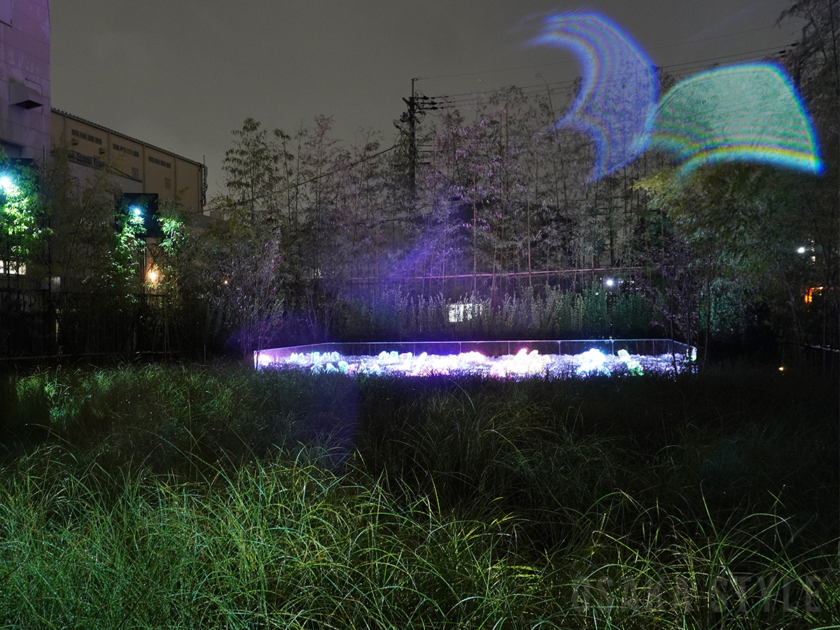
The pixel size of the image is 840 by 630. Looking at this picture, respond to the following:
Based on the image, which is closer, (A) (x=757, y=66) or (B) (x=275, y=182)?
(A) (x=757, y=66)

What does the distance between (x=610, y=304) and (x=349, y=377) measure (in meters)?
5.65

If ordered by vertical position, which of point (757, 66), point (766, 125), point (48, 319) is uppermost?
point (757, 66)

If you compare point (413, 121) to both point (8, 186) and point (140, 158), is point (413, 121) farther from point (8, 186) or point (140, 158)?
point (140, 158)

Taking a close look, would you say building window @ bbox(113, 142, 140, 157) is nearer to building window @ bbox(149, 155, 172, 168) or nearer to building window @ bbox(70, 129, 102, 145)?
building window @ bbox(70, 129, 102, 145)

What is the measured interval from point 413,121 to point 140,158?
77.4 ft

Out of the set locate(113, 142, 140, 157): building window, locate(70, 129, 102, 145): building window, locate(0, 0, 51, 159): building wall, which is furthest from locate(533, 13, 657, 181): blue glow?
locate(113, 142, 140, 157): building window

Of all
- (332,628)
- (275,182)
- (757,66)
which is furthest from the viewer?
(275,182)

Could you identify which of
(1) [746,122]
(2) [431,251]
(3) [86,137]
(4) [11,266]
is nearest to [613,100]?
(2) [431,251]

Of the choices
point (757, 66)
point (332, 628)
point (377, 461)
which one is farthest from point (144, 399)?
point (757, 66)

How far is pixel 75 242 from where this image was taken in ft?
27.4

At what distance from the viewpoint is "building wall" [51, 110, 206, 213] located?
2611 centimetres

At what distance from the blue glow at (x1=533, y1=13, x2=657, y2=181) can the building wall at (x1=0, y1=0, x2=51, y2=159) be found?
10217mm

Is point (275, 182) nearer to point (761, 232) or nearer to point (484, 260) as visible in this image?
point (484, 260)

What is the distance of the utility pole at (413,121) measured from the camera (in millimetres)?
11242
